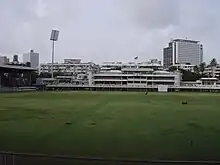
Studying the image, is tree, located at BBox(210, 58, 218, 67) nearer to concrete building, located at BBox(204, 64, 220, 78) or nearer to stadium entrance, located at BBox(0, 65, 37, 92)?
concrete building, located at BBox(204, 64, 220, 78)

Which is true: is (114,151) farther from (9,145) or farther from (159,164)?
(159,164)

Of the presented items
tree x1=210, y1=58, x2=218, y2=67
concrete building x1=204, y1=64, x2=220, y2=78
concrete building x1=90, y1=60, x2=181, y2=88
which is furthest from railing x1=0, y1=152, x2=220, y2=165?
tree x1=210, y1=58, x2=218, y2=67

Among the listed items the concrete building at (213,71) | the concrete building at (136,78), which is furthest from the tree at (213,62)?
the concrete building at (136,78)

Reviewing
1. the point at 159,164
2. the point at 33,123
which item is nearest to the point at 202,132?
the point at 33,123

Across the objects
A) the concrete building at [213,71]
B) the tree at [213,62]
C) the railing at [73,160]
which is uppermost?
the tree at [213,62]

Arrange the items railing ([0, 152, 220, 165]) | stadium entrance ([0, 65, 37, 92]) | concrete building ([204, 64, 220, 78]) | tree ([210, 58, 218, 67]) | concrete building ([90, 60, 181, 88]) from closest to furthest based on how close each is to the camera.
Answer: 1. railing ([0, 152, 220, 165])
2. stadium entrance ([0, 65, 37, 92])
3. concrete building ([90, 60, 181, 88])
4. concrete building ([204, 64, 220, 78])
5. tree ([210, 58, 218, 67])

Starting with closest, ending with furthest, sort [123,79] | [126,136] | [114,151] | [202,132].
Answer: [114,151] < [126,136] < [202,132] < [123,79]

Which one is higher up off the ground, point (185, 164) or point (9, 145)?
point (185, 164)

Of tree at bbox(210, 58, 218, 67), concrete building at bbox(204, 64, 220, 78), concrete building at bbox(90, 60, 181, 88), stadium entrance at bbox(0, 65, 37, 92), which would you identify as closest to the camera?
stadium entrance at bbox(0, 65, 37, 92)

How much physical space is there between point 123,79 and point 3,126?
5177 inches

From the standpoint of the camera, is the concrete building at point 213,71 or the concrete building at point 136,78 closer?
the concrete building at point 136,78

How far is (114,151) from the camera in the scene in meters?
15.1

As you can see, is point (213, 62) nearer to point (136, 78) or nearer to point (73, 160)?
point (136, 78)

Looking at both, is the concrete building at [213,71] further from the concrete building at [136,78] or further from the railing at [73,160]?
the railing at [73,160]
